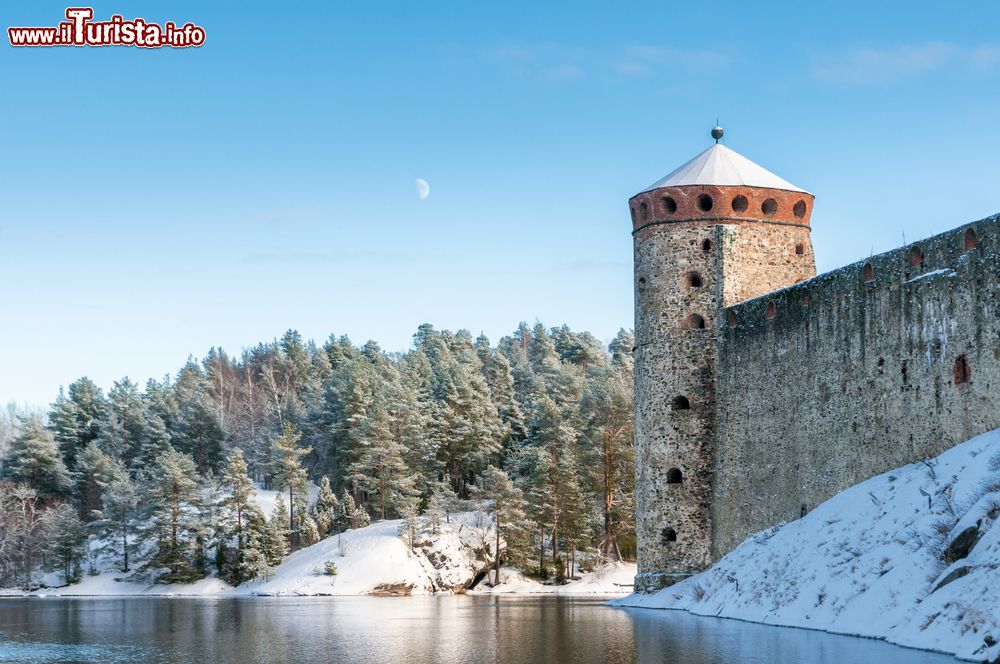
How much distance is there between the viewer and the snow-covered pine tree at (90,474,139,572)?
7175 centimetres

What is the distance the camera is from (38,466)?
276 ft

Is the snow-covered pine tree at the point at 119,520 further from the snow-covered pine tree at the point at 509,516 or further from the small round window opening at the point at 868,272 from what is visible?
the small round window opening at the point at 868,272

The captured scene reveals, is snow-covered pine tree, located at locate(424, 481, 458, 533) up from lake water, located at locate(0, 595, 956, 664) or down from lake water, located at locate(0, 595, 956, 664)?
up

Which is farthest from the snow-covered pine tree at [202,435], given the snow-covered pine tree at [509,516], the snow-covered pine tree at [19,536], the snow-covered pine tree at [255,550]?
the snow-covered pine tree at [509,516]

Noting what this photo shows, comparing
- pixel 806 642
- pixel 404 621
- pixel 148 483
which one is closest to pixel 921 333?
pixel 806 642

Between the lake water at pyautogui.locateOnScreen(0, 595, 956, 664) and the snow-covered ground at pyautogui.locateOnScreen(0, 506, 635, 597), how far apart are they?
71.7ft

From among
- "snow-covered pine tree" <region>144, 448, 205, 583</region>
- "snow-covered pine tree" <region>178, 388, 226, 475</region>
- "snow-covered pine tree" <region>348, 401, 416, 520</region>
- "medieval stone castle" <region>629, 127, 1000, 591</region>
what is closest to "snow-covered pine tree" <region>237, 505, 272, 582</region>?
"snow-covered pine tree" <region>144, 448, 205, 583</region>

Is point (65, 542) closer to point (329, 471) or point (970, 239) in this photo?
point (329, 471)

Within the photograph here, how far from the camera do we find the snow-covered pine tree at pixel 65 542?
229 ft

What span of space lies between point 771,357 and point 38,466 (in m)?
63.5

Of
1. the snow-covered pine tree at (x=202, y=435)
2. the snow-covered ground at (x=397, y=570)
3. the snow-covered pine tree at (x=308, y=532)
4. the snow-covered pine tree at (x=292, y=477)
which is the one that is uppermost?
the snow-covered pine tree at (x=202, y=435)

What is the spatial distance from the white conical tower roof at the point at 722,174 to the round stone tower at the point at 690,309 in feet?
0.17

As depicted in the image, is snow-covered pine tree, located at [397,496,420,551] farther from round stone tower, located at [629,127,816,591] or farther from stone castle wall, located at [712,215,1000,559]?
stone castle wall, located at [712,215,1000,559]

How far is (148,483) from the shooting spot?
74.9 metres
